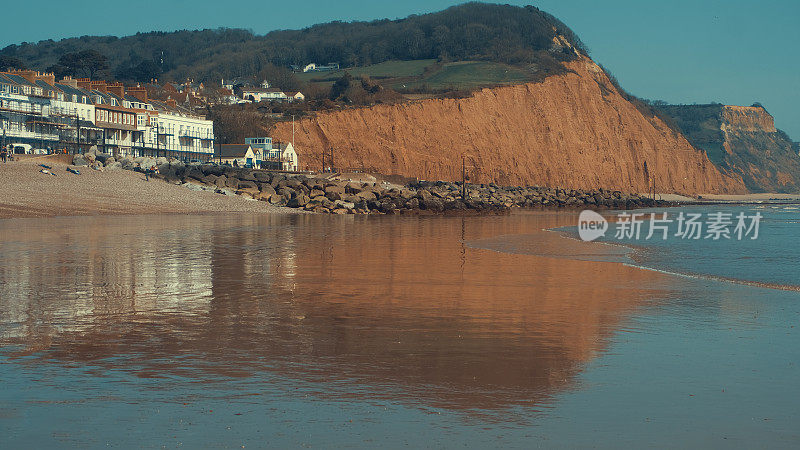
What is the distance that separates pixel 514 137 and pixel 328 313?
10235 cm

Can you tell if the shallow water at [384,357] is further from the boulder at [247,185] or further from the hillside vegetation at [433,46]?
the hillside vegetation at [433,46]

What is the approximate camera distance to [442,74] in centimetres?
13000

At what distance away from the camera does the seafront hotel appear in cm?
6775

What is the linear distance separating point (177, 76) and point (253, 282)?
175741 mm

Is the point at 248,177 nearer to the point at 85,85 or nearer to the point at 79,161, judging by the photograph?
the point at 79,161

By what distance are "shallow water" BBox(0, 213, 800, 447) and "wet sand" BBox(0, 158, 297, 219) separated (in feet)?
77.7

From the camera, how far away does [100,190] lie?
47.8m

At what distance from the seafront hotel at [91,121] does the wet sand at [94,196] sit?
45.9 ft

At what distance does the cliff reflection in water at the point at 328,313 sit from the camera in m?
9.07

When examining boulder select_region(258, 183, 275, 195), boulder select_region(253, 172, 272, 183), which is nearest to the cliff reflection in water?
boulder select_region(258, 183, 275, 195)

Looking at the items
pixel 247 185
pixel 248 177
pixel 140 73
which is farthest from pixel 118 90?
pixel 140 73

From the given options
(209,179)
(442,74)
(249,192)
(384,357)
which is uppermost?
(442,74)

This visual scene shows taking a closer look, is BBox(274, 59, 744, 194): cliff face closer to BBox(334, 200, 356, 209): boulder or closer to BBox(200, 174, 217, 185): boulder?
BBox(200, 174, 217, 185): boulder

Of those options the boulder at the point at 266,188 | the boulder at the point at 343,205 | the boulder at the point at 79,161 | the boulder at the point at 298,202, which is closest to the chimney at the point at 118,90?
the boulder at the point at 79,161
